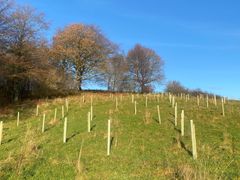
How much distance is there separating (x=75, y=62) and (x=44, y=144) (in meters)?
38.3

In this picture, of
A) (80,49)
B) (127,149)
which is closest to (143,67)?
(80,49)

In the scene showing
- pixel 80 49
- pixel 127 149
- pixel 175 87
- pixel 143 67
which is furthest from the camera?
pixel 175 87

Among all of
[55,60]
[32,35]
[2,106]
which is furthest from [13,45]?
[55,60]

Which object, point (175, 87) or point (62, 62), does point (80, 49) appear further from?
point (175, 87)

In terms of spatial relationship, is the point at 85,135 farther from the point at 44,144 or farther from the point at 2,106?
the point at 2,106

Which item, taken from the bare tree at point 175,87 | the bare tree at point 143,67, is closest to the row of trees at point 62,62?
the bare tree at point 143,67

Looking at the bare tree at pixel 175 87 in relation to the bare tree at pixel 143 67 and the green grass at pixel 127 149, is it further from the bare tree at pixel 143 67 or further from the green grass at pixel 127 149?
the green grass at pixel 127 149

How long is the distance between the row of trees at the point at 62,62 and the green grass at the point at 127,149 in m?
14.8

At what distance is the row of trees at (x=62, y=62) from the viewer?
40.5 metres

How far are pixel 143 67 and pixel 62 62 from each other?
22610 millimetres

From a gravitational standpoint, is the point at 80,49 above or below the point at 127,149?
above

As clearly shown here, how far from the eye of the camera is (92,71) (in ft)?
181

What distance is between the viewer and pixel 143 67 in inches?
2822

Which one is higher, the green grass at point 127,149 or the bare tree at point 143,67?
the bare tree at point 143,67
